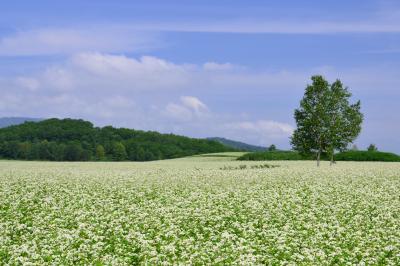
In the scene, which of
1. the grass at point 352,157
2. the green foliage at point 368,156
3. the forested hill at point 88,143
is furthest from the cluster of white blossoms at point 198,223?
the forested hill at point 88,143

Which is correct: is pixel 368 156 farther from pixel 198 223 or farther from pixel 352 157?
pixel 198 223

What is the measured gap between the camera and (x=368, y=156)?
3981 inches

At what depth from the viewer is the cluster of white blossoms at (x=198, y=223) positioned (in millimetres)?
15117

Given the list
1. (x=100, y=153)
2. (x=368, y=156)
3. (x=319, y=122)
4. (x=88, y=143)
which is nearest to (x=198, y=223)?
(x=319, y=122)

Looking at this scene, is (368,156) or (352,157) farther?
(352,157)

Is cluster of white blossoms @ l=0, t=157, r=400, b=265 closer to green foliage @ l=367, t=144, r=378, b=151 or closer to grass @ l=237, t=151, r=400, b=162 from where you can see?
grass @ l=237, t=151, r=400, b=162

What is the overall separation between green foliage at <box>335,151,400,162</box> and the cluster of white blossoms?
217 feet

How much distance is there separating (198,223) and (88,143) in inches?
5390

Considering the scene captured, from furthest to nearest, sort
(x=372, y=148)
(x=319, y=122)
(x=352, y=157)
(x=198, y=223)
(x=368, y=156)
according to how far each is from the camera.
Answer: (x=372, y=148) < (x=352, y=157) < (x=368, y=156) < (x=319, y=122) < (x=198, y=223)

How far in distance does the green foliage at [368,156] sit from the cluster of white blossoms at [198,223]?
66.3m

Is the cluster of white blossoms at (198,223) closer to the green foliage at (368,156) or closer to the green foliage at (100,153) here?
the green foliage at (368,156)

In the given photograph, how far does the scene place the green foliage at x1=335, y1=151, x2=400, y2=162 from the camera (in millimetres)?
100019

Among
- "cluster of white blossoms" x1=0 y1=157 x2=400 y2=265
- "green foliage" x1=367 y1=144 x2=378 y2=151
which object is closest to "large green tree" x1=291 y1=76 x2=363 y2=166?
"cluster of white blossoms" x1=0 y1=157 x2=400 y2=265

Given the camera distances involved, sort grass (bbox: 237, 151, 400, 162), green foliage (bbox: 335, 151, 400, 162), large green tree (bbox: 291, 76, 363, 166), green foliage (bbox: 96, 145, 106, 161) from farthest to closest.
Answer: green foliage (bbox: 96, 145, 106, 161) < green foliage (bbox: 335, 151, 400, 162) < grass (bbox: 237, 151, 400, 162) < large green tree (bbox: 291, 76, 363, 166)
